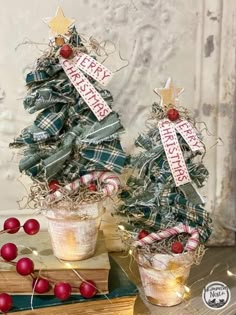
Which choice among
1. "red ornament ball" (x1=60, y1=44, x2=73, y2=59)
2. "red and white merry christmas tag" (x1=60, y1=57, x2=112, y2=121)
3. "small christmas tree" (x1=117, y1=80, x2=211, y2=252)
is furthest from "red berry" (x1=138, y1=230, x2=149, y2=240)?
"red ornament ball" (x1=60, y1=44, x2=73, y2=59)

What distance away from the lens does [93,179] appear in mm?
969

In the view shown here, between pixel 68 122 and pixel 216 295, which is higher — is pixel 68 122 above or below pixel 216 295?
above

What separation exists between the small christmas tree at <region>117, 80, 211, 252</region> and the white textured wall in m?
0.21

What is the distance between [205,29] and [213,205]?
0.39 meters

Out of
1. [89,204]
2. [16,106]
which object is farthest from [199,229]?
[16,106]

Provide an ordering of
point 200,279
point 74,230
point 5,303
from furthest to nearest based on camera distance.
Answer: point 200,279 → point 74,230 → point 5,303

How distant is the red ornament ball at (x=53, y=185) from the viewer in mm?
946

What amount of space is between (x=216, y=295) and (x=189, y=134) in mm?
286

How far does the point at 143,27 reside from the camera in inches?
46.1

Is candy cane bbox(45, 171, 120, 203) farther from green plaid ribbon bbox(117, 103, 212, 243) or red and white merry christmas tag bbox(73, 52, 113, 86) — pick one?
red and white merry christmas tag bbox(73, 52, 113, 86)

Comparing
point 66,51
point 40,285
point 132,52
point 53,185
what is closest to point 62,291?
point 40,285

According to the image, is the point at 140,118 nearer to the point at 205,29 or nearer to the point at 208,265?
the point at 205,29

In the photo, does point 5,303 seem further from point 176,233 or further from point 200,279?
point 200,279

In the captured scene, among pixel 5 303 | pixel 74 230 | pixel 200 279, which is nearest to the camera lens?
pixel 5 303
